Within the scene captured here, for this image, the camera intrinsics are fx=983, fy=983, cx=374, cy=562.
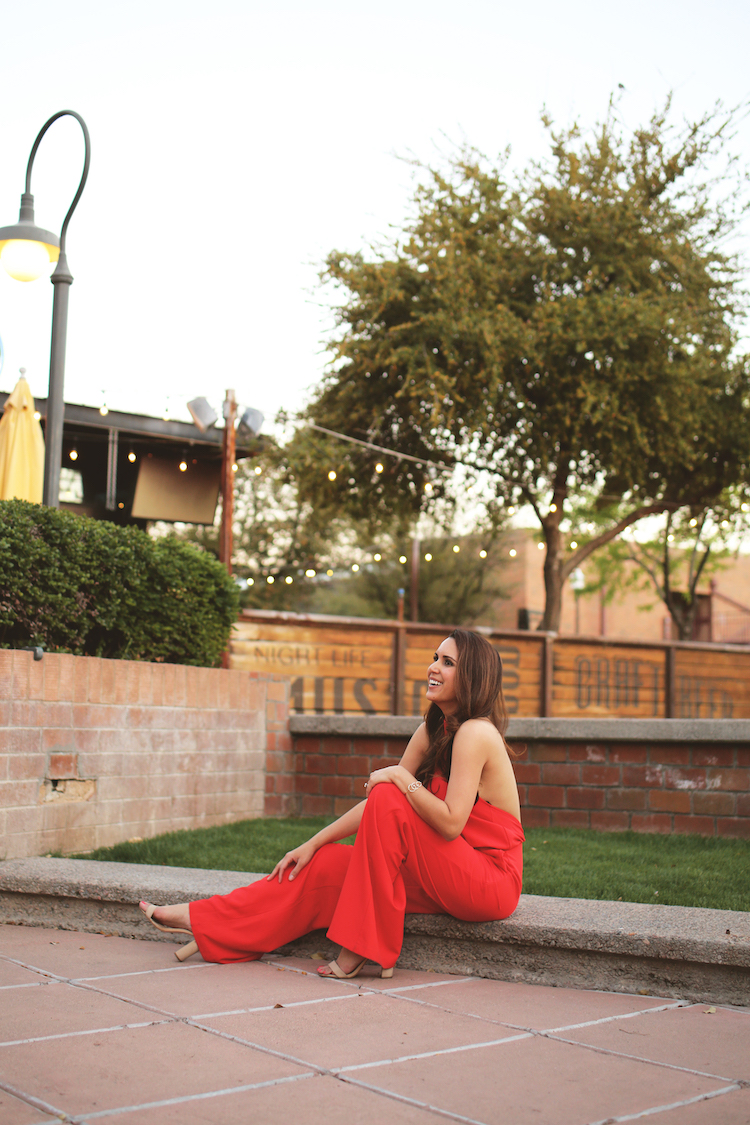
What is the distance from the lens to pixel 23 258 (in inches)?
278

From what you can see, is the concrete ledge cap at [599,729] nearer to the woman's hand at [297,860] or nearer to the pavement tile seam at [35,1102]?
the woman's hand at [297,860]

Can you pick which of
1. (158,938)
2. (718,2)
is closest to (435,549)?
(718,2)

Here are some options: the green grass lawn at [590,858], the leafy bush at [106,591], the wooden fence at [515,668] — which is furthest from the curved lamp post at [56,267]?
the wooden fence at [515,668]

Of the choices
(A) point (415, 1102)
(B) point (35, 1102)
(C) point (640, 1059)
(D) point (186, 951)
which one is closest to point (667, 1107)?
(C) point (640, 1059)

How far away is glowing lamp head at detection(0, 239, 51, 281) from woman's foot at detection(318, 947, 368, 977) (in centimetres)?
558

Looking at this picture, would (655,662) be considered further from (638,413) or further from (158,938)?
(158,938)

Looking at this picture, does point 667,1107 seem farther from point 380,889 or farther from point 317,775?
point 317,775

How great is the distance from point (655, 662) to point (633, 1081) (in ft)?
37.9

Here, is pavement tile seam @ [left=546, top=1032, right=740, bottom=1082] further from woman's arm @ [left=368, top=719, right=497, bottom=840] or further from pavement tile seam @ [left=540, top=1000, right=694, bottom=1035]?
woman's arm @ [left=368, top=719, right=497, bottom=840]

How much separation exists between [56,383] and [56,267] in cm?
98

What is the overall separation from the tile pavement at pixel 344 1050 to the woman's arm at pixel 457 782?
56 centimetres

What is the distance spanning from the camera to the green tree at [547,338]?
45.1 feet

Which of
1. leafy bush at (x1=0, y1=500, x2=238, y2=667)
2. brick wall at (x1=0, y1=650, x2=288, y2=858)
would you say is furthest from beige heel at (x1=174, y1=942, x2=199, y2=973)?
leafy bush at (x1=0, y1=500, x2=238, y2=667)

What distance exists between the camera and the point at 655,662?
1345 centimetres
